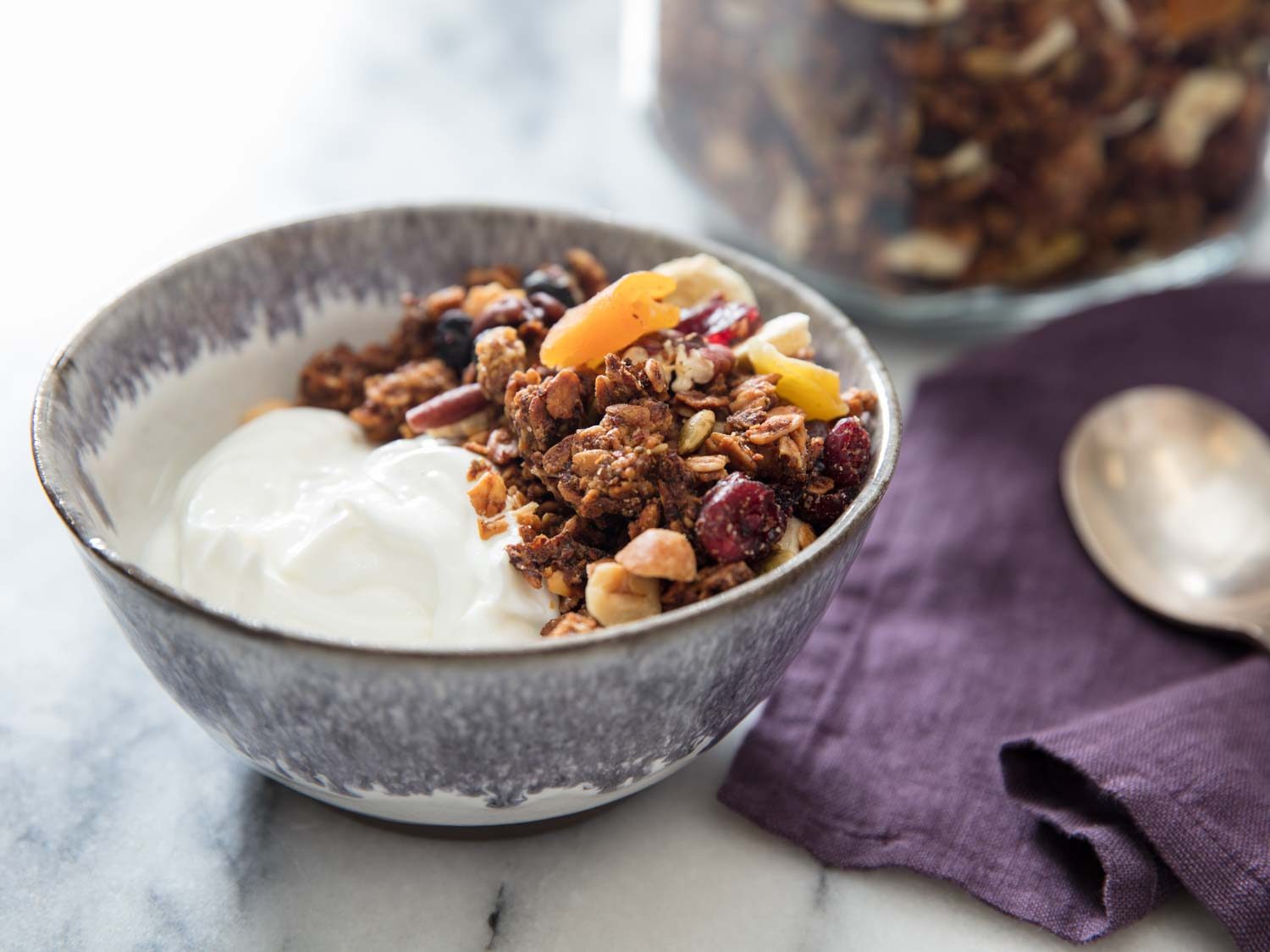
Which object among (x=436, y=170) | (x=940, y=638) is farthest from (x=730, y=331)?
(x=436, y=170)

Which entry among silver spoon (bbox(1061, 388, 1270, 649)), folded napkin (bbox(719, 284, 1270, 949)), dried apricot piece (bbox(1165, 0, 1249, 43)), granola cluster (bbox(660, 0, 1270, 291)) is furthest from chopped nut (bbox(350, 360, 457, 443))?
dried apricot piece (bbox(1165, 0, 1249, 43))

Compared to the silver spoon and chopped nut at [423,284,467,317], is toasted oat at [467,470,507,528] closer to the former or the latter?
chopped nut at [423,284,467,317]

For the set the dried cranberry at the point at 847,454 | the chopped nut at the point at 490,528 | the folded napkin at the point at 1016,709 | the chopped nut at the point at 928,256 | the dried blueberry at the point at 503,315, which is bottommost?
the folded napkin at the point at 1016,709

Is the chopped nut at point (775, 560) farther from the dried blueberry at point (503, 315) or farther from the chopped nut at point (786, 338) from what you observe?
the dried blueberry at point (503, 315)

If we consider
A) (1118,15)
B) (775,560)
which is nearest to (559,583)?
(775,560)

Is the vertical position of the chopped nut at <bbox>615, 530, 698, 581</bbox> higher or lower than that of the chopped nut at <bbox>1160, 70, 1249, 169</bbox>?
higher

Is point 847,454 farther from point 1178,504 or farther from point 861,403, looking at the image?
point 1178,504

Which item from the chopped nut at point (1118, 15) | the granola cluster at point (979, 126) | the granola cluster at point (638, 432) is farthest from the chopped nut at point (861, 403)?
the chopped nut at point (1118, 15)
